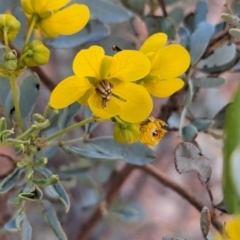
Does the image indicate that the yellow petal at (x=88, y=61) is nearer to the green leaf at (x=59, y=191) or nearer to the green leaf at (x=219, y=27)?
the green leaf at (x=59, y=191)

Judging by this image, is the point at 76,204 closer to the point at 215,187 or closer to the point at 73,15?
the point at 215,187

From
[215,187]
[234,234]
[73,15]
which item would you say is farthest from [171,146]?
[234,234]

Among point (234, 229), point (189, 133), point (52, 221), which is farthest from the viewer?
point (189, 133)

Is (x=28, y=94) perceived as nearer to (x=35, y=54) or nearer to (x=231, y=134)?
(x=35, y=54)

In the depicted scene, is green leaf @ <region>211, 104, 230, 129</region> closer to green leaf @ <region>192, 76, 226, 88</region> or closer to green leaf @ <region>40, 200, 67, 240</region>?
green leaf @ <region>192, 76, 226, 88</region>

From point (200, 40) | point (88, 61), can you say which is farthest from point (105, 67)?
point (200, 40)

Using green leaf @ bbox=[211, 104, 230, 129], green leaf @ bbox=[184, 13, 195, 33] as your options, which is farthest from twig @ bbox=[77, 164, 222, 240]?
green leaf @ bbox=[184, 13, 195, 33]

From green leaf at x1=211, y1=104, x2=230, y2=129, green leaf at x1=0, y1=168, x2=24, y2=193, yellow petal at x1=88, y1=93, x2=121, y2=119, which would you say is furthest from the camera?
green leaf at x1=211, y1=104, x2=230, y2=129
